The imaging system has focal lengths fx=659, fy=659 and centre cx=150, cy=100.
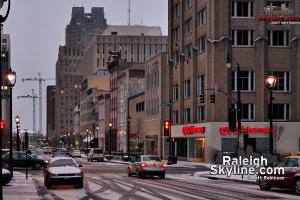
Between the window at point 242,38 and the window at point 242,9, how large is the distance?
1874 millimetres

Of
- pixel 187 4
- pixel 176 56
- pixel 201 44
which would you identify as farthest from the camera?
pixel 176 56

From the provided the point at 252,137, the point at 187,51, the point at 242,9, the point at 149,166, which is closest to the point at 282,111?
the point at 252,137

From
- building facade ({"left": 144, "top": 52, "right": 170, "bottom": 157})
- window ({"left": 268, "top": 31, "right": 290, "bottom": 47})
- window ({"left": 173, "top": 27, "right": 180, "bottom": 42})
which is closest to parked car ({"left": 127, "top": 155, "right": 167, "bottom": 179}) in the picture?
window ({"left": 268, "top": 31, "right": 290, "bottom": 47})

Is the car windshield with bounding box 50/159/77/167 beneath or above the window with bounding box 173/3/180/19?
beneath

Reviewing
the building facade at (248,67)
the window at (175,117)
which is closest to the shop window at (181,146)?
the window at (175,117)

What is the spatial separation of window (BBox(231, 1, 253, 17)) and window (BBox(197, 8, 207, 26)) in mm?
4170

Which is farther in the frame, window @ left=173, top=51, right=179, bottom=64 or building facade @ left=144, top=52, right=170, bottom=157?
building facade @ left=144, top=52, right=170, bottom=157

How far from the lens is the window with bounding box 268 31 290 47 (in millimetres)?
73188

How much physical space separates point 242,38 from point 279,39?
420 cm

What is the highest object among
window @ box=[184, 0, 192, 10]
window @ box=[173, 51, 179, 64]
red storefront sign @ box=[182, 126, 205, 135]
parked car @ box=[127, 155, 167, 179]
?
window @ box=[184, 0, 192, 10]

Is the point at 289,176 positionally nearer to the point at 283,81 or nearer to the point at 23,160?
the point at 23,160

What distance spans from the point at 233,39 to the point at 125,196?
4864cm

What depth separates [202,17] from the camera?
77.4 meters

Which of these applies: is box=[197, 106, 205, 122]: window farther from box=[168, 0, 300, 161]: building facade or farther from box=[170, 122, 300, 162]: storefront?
box=[170, 122, 300, 162]: storefront
